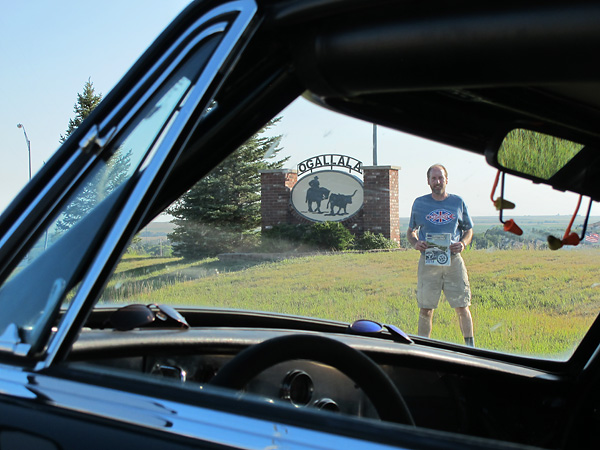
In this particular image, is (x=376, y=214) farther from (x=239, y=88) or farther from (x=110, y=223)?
(x=110, y=223)

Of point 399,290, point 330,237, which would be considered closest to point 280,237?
point 330,237

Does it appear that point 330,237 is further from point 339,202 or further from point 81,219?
point 81,219

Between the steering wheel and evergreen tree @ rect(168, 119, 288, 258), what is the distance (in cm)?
50

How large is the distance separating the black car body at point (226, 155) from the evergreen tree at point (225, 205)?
0.14 meters

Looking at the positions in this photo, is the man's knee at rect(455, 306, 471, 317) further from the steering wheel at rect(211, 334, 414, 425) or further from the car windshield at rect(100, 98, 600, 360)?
the steering wheel at rect(211, 334, 414, 425)

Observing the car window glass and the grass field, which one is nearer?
the car window glass

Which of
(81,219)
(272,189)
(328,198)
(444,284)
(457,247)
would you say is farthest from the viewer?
(328,198)

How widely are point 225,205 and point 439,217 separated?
3.59 m

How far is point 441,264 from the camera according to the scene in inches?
241

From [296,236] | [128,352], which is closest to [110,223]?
[128,352]

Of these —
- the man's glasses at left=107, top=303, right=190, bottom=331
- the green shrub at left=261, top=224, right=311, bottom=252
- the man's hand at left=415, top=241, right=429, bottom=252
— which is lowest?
the man's glasses at left=107, top=303, right=190, bottom=331

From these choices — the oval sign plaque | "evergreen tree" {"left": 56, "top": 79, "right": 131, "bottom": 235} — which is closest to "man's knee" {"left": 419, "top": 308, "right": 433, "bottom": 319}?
the oval sign plaque

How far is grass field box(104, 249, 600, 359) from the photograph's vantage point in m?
2.76

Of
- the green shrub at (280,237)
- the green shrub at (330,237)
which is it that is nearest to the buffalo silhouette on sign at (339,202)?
the green shrub at (330,237)
